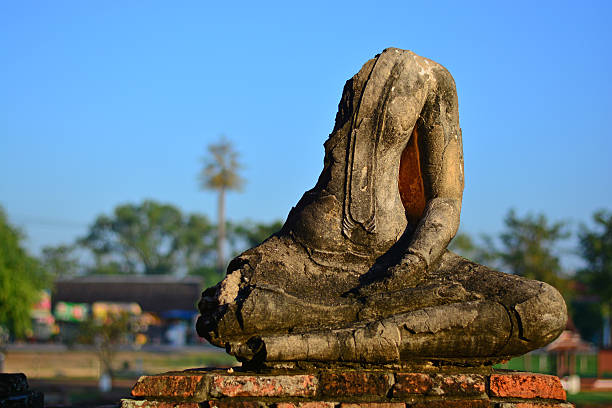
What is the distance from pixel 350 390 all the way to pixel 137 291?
1478 inches

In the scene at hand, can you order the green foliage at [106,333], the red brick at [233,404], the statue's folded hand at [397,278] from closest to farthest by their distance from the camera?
1. the red brick at [233,404]
2. the statue's folded hand at [397,278]
3. the green foliage at [106,333]

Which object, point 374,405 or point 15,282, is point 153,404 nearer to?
point 374,405

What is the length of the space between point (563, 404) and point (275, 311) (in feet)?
4.88

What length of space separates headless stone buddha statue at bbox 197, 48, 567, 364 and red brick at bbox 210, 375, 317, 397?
11 cm

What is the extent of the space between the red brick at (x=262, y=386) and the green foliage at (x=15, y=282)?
18.1m

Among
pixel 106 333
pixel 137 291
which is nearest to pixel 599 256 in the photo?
pixel 106 333

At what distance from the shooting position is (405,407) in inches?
160

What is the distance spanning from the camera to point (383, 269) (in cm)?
475

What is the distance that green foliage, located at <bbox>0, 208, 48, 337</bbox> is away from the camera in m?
20.9

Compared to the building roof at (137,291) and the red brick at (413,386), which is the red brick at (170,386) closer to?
the red brick at (413,386)

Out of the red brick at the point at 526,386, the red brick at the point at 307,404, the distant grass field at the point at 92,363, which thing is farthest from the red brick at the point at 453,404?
the distant grass field at the point at 92,363

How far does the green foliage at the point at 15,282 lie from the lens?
824 inches

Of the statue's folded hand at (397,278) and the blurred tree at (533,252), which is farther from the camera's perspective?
the blurred tree at (533,252)

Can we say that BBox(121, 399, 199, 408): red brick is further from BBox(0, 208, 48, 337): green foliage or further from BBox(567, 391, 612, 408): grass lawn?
BBox(0, 208, 48, 337): green foliage
